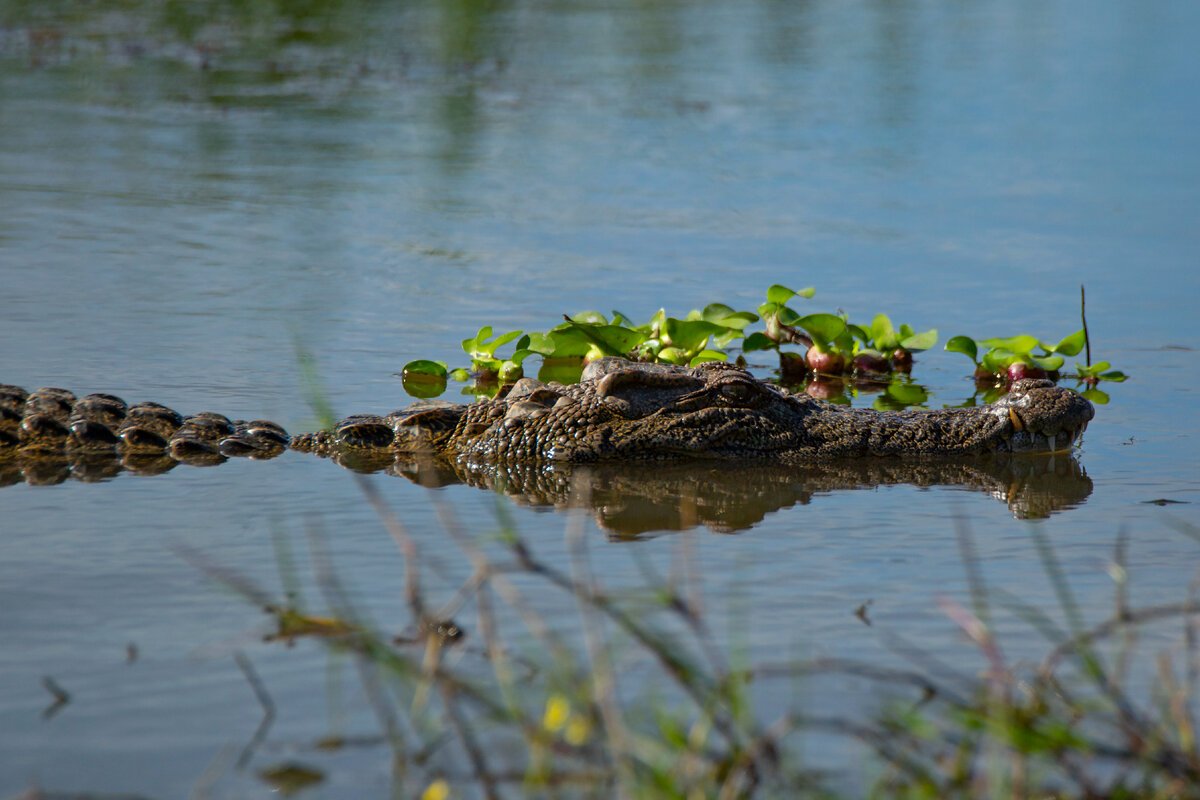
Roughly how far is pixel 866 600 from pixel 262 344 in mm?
3997

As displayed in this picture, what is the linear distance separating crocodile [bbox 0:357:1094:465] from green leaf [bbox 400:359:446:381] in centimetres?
98

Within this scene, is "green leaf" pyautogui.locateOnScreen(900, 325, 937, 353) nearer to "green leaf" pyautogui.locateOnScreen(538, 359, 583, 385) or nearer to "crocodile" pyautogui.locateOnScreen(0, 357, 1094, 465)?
"crocodile" pyautogui.locateOnScreen(0, 357, 1094, 465)

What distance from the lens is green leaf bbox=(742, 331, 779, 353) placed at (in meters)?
7.00

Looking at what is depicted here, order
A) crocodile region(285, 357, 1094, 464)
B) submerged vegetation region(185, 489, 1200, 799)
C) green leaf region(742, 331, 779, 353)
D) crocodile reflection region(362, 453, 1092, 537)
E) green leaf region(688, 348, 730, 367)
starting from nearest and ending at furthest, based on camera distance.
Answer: submerged vegetation region(185, 489, 1200, 799) < crocodile reflection region(362, 453, 1092, 537) < crocodile region(285, 357, 1094, 464) < green leaf region(688, 348, 730, 367) < green leaf region(742, 331, 779, 353)

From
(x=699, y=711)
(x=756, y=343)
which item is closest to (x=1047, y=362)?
(x=756, y=343)

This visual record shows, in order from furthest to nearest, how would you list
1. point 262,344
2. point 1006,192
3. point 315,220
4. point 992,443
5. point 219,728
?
1. point 1006,192
2. point 315,220
3. point 262,344
4. point 992,443
5. point 219,728

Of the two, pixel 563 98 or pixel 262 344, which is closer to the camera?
pixel 262 344

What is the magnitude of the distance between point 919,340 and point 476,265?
303 centimetres

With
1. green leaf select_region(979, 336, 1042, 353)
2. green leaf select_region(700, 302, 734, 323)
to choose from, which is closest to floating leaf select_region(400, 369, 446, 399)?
green leaf select_region(700, 302, 734, 323)

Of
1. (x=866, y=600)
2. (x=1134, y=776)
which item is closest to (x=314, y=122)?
(x=866, y=600)

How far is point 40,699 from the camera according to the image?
311cm

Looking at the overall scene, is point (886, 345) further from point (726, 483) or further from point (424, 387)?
point (424, 387)

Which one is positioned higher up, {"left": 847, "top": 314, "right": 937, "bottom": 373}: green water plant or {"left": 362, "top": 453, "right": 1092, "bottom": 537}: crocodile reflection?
{"left": 847, "top": 314, "right": 937, "bottom": 373}: green water plant

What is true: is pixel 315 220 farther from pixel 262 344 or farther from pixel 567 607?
pixel 567 607
